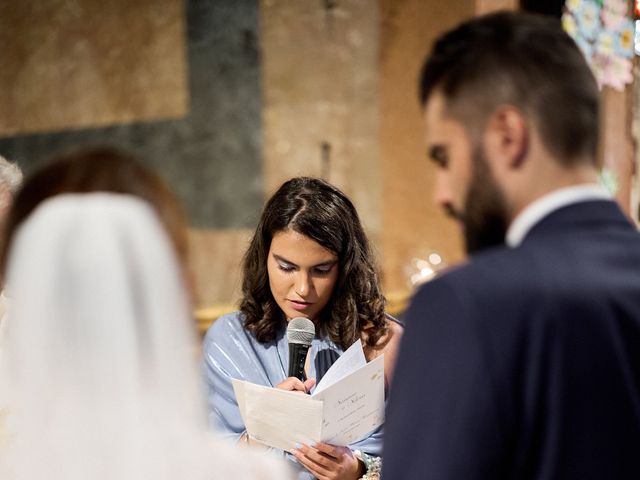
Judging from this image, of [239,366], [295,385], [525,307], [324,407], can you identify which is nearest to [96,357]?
[525,307]

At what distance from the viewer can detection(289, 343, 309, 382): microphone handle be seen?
6.11 feet

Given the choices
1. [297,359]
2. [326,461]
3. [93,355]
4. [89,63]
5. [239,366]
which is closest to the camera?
[93,355]

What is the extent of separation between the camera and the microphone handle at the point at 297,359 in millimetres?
1862

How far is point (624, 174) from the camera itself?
12.1 feet

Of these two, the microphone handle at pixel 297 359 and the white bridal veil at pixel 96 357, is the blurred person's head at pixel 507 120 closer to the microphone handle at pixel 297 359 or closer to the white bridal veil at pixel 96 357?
the white bridal veil at pixel 96 357

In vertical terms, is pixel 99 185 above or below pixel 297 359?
above

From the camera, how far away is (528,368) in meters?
0.86

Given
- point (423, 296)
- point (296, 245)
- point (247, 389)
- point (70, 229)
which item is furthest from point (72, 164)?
point (296, 245)

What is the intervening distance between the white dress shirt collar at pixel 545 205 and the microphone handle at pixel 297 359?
100 cm

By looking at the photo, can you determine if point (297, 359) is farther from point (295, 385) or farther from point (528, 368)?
point (528, 368)

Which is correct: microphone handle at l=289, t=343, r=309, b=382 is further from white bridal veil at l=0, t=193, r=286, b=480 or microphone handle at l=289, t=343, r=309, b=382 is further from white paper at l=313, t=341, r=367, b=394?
white bridal veil at l=0, t=193, r=286, b=480

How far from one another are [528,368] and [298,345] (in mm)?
1063

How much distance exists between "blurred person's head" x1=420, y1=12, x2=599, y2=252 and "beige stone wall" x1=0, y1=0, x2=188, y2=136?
11.7ft

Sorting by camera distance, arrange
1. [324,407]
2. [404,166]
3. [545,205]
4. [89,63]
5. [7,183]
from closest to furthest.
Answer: [545,205], [324,407], [7,183], [404,166], [89,63]
